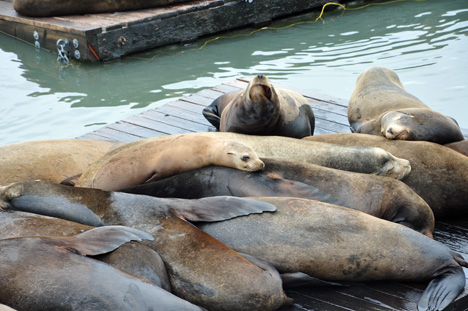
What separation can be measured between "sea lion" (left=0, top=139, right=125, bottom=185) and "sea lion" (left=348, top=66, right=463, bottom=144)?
213cm

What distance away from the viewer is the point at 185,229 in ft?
10.9

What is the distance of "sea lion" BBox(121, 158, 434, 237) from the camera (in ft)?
12.6

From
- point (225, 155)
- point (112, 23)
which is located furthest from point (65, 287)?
point (112, 23)

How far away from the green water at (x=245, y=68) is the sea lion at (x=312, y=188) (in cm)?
441

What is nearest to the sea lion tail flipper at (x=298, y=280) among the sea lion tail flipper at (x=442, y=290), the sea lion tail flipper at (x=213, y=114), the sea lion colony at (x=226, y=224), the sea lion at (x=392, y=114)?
the sea lion colony at (x=226, y=224)

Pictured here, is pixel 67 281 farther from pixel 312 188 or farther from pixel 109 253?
pixel 312 188

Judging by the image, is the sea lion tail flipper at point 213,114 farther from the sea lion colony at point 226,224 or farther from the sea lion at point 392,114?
the sea lion colony at point 226,224

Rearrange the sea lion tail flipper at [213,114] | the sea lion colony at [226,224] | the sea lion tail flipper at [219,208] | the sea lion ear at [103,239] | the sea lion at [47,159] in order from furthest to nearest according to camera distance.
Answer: the sea lion tail flipper at [213,114] → the sea lion at [47,159] → the sea lion tail flipper at [219,208] → the sea lion ear at [103,239] → the sea lion colony at [226,224]

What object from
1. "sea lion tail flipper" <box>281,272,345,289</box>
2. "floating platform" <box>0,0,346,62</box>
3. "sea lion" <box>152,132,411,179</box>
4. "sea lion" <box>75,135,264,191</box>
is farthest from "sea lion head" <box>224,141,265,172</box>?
"floating platform" <box>0,0,346,62</box>

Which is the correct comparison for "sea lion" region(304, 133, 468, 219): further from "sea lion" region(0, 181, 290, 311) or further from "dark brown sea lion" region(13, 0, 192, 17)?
"dark brown sea lion" region(13, 0, 192, 17)

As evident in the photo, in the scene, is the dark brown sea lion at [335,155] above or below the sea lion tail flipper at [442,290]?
above

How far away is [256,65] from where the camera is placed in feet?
32.7

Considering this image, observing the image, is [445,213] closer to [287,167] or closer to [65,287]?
[287,167]

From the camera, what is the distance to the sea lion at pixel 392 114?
16.2 feet
